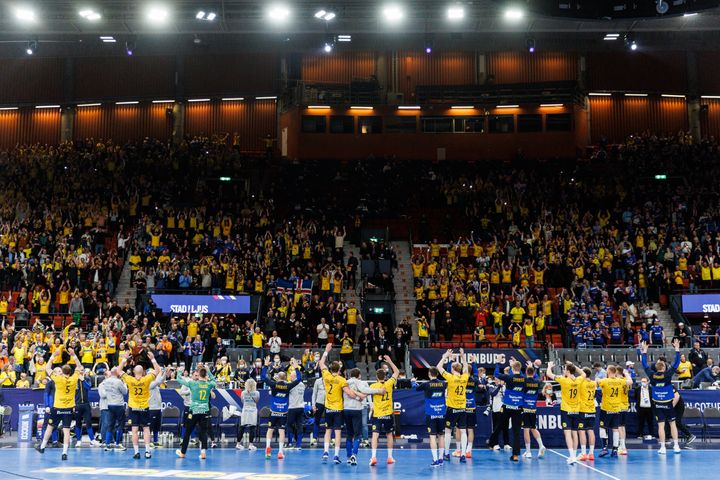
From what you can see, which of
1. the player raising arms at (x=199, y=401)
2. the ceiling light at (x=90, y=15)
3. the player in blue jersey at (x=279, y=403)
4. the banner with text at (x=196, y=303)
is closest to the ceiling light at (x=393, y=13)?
the ceiling light at (x=90, y=15)

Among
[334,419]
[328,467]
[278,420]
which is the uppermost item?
[334,419]

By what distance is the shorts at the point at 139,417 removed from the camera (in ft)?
66.4

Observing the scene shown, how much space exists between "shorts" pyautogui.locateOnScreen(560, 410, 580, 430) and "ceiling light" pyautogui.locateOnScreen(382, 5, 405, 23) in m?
19.7

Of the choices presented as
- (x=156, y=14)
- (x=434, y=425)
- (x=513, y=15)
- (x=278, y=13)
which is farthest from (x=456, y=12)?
(x=434, y=425)

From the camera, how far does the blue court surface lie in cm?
1741

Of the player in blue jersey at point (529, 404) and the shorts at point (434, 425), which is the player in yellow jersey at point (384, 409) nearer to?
the shorts at point (434, 425)

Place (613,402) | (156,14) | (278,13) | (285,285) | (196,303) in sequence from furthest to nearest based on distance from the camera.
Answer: (285,285), (196,303), (278,13), (156,14), (613,402)

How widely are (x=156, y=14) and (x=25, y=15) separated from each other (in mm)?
5287

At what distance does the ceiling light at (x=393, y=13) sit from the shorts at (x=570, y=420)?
1974 cm

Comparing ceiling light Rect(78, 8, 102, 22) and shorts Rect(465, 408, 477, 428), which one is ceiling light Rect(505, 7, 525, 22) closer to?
ceiling light Rect(78, 8, 102, 22)

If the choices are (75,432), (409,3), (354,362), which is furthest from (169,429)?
(409,3)

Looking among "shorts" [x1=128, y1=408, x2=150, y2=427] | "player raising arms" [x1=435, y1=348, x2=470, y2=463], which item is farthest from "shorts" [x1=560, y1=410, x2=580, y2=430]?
"shorts" [x1=128, y1=408, x2=150, y2=427]

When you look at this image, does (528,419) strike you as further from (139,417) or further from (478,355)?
(478,355)

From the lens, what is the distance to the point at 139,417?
66.6ft
